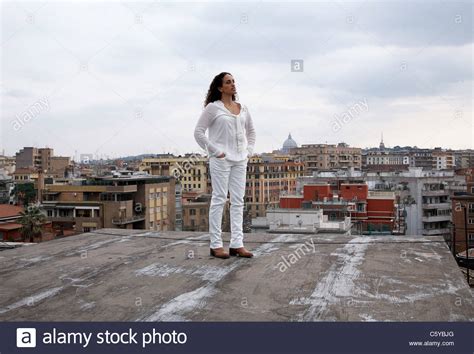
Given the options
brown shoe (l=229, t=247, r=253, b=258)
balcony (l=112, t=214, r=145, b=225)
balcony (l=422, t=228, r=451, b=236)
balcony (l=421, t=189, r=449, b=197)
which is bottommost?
balcony (l=422, t=228, r=451, b=236)

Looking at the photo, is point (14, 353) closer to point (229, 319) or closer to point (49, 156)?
point (229, 319)

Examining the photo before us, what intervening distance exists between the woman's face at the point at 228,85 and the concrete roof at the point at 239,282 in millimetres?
1634

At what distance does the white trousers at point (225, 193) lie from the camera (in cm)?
532

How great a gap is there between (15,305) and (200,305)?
47.6 inches

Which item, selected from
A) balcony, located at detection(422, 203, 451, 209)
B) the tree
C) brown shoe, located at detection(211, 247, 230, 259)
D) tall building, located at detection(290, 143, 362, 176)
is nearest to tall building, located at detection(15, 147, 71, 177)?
tall building, located at detection(290, 143, 362, 176)

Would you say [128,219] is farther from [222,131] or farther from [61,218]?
[222,131]

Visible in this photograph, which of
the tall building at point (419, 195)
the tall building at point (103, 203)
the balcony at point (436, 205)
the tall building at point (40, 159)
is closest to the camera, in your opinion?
the tall building at point (103, 203)

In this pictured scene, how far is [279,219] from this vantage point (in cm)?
2603

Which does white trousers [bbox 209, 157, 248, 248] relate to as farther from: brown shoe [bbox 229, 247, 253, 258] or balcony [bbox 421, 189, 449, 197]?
balcony [bbox 421, 189, 449, 197]

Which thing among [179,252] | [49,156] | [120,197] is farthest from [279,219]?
[49,156]

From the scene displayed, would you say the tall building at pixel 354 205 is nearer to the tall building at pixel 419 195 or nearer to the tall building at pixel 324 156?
the tall building at pixel 419 195

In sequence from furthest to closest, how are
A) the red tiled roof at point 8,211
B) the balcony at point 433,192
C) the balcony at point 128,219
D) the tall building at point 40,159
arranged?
1. the tall building at point 40,159
2. the balcony at point 433,192
3. the balcony at point 128,219
4. the red tiled roof at point 8,211

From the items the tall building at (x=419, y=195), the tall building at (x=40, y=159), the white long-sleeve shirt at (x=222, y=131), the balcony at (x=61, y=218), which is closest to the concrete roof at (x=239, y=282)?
the white long-sleeve shirt at (x=222, y=131)

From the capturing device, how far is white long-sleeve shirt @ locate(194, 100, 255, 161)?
523cm
